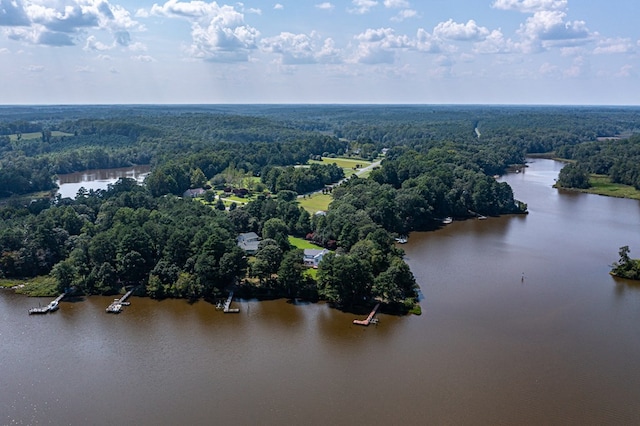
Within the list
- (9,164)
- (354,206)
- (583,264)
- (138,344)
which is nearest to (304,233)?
(354,206)

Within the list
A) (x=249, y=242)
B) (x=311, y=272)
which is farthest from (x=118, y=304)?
(x=311, y=272)

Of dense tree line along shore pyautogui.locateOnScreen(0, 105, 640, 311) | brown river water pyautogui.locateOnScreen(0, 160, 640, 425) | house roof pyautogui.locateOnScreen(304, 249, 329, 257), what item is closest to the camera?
brown river water pyautogui.locateOnScreen(0, 160, 640, 425)

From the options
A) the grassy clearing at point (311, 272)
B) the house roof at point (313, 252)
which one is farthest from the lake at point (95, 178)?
the grassy clearing at point (311, 272)

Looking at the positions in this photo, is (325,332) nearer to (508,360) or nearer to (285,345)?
(285,345)

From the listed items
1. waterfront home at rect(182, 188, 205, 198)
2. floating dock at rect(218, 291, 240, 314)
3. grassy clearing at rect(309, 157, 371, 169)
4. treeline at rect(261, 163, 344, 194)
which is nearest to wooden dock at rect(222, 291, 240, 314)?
floating dock at rect(218, 291, 240, 314)

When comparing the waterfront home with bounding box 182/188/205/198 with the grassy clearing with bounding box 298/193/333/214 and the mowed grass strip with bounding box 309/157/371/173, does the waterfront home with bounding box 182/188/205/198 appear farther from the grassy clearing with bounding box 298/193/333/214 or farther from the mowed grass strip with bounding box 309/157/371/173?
the mowed grass strip with bounding box 309/157/371/173

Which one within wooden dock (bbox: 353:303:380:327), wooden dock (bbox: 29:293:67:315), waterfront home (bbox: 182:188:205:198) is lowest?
wooden dock (bbox: 29:293:67:315)
